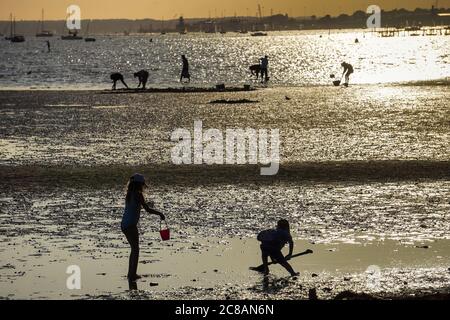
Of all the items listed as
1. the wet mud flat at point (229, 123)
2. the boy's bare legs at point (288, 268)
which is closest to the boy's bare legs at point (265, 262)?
the boy's bare legs at point (288, 268)

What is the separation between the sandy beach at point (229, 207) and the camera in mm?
15812

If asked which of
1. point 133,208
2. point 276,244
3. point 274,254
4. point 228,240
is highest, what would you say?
point 133,208

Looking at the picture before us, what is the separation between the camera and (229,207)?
72.6 ft

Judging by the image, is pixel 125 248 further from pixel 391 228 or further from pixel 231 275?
pixel 391 228

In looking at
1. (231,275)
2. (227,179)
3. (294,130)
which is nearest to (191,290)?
(231,275)

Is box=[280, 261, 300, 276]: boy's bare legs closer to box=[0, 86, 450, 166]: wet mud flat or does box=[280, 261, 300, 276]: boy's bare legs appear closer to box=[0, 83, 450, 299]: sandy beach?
box=[0, 83, 450, 299]: sandy beach

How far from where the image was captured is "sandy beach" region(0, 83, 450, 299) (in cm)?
1581

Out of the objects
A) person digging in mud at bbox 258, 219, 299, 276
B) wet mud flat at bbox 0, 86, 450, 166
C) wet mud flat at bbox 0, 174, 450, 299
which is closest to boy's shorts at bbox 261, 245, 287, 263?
person digging in mud at bbox 258, 219, 299, 276

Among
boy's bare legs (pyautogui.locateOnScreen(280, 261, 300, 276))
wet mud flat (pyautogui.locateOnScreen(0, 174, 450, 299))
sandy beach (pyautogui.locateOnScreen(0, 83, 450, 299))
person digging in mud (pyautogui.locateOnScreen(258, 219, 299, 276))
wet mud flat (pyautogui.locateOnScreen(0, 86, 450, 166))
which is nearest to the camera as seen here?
wet mud flat (pyautogui.locateOnScreen(0, 174, 450, 299))

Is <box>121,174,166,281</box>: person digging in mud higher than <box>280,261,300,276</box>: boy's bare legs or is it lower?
higher

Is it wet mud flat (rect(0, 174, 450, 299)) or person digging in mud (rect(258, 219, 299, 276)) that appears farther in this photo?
person digging in mud (rect(258, 219, 299, 276))

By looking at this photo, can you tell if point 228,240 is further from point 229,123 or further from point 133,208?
point 229,123

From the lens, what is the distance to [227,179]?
2592 centimetres

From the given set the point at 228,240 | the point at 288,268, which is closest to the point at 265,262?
the point at 288,268
